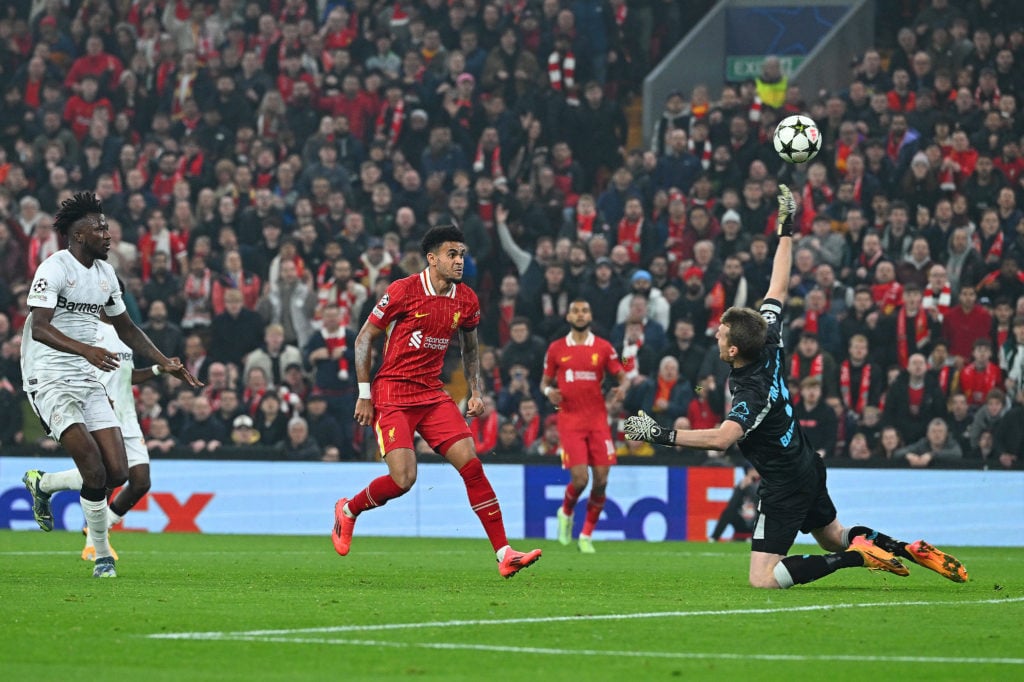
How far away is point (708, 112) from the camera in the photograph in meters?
23.7

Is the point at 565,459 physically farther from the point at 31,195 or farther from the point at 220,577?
the point at 31,195

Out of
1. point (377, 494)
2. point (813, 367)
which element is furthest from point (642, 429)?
point (813, 367)

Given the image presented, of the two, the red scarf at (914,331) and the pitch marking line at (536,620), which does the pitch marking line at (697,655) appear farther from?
the red scarf at (914,331)

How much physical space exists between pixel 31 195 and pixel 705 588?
668 inches

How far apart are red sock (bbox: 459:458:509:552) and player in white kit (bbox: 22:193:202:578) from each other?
7.10 feet

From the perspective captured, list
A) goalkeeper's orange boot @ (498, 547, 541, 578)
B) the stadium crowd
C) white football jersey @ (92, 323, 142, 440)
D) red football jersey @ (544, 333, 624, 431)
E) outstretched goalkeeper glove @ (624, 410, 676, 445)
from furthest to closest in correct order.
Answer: the stadium crowd
red football jersey @ (544, 333, 624, 431)
white football jersey @ (92, 323, 142, 440)
goalkeeper's orange boot @ (498, 547, 541, 578)
outstretched goalkeeper glove @ (624, 410, 676, 445)

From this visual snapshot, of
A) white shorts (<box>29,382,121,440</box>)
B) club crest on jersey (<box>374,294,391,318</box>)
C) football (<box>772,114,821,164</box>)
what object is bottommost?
white shorts (<box>29,382,121,440</box>)

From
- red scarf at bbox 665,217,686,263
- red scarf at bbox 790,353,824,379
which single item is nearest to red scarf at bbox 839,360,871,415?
red scarf at bbox 790,353,824,379

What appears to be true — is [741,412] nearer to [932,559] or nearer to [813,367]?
[932,559]

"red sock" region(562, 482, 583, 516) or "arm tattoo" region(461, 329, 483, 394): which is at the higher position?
"arm tattoo" region(461, 329, 483, 394)

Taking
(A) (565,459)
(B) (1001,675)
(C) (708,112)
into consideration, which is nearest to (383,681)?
(B) (1001,675)

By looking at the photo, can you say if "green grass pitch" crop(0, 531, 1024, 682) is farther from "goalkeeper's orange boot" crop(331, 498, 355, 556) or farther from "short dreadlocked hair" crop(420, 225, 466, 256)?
"short dreadlocked hair" crop(420, 225, 466, 256)

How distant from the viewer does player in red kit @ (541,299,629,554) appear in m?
18.3

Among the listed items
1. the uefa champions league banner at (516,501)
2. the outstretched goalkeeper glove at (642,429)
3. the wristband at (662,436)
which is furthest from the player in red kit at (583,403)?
the outstretched goalkeeper glove at (642,429)
